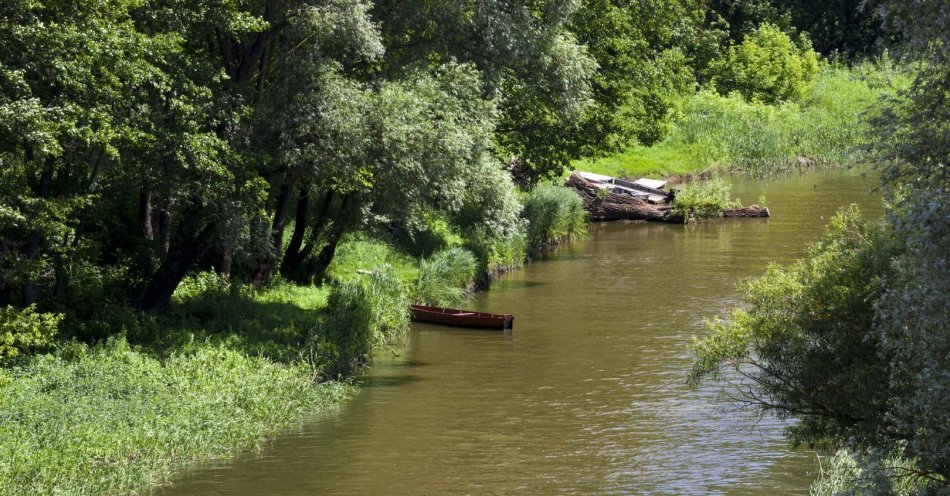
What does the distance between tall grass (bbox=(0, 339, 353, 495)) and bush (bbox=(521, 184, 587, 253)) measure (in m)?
17.1

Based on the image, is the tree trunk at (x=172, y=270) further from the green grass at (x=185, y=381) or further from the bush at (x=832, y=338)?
the bush at (x=832, y=338)

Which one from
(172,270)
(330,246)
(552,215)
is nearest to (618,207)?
(552,215)

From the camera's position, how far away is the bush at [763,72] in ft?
224

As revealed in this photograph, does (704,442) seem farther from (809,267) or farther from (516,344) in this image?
(516,344)

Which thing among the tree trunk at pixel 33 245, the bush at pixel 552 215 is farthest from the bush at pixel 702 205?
the tree trunk at pixel 33 245

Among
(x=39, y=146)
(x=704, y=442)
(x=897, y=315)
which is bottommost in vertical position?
(x=704, y=442)

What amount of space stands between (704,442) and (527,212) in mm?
19787

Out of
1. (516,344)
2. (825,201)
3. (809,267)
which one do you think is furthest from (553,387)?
(825,201)

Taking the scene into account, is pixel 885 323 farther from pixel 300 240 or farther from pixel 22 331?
pixel 300 240

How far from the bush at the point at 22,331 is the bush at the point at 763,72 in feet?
178

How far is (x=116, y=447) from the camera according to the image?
54.6 feet

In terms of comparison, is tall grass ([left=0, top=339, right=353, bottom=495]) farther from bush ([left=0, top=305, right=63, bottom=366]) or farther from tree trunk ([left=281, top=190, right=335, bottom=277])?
tree trunk ([left=281, top=190, right=335, bottom=277])

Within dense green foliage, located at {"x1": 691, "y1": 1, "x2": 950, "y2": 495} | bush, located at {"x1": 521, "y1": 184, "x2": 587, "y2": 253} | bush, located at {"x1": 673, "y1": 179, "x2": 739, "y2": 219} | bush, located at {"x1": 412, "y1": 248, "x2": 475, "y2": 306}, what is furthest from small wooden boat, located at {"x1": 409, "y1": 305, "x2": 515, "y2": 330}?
bush, located at {"x1": 673, "y1": 179, "x2": 739, "y2": 219}

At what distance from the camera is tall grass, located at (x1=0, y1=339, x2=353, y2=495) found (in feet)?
51.5
